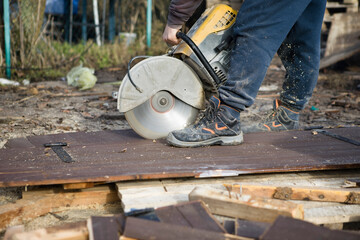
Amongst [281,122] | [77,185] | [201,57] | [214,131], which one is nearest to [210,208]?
[77,185]

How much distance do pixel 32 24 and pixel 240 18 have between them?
452 cm

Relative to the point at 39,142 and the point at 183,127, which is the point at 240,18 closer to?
the point at 183,127

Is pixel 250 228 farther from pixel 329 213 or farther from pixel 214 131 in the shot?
pixel 214 131

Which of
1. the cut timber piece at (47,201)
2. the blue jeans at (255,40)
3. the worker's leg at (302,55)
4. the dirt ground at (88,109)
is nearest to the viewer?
the cut timber piece at (47,201)

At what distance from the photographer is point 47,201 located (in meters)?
2.09

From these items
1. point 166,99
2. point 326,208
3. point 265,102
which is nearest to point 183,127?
point 166,99

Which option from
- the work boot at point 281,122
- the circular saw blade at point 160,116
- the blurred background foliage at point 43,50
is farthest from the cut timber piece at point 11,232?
the blurred background foliage at point 43,50

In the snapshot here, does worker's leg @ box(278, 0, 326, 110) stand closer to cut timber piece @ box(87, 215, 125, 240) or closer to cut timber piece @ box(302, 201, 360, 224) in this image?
cut timber piece @ box(302, 201, 360, 224)

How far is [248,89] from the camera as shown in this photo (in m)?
2.70

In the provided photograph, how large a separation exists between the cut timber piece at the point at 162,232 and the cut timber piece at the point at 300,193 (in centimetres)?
51

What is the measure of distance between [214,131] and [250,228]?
46.9 inches

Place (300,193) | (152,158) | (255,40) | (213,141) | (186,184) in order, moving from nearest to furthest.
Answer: (300,193) < (186,184) < (152,158) < (255,40) < (213,141)

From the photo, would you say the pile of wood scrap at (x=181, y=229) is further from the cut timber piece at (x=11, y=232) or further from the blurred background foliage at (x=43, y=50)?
the blurred background foliage at (x=43, y=50)

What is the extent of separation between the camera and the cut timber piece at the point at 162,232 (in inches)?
58.9
